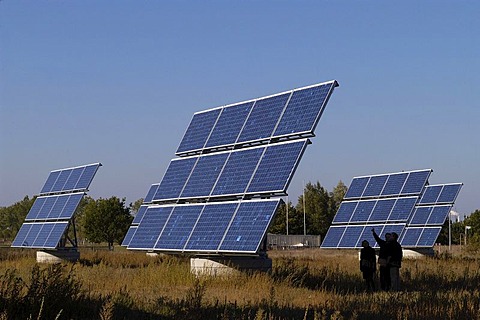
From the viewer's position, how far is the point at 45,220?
35375 mm

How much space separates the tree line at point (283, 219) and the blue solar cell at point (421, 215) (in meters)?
19.6

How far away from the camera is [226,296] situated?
14305 millimetres

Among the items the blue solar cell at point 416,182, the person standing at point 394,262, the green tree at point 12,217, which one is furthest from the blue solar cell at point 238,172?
the green tree at point 12,217

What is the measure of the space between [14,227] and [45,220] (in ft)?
Answer: 247

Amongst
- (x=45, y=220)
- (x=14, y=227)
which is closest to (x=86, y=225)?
(x=45, y=220)

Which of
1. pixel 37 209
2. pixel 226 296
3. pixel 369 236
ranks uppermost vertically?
pixel 369 236

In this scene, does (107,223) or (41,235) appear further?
(107,223)

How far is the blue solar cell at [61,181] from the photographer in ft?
122

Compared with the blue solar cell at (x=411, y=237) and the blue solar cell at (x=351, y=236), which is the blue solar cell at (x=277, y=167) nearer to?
the blue solar cell at (x=351, y=236)

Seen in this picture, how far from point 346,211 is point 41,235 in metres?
16.1

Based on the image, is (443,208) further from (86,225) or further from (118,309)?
(86,225)

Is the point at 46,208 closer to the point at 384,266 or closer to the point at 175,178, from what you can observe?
the point at 175,178

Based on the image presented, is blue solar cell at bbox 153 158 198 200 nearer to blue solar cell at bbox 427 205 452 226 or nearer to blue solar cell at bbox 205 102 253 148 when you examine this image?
blue solar cell at bbox 205 102 253 148

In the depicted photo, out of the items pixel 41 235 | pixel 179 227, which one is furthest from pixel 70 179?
pixel 179 227
